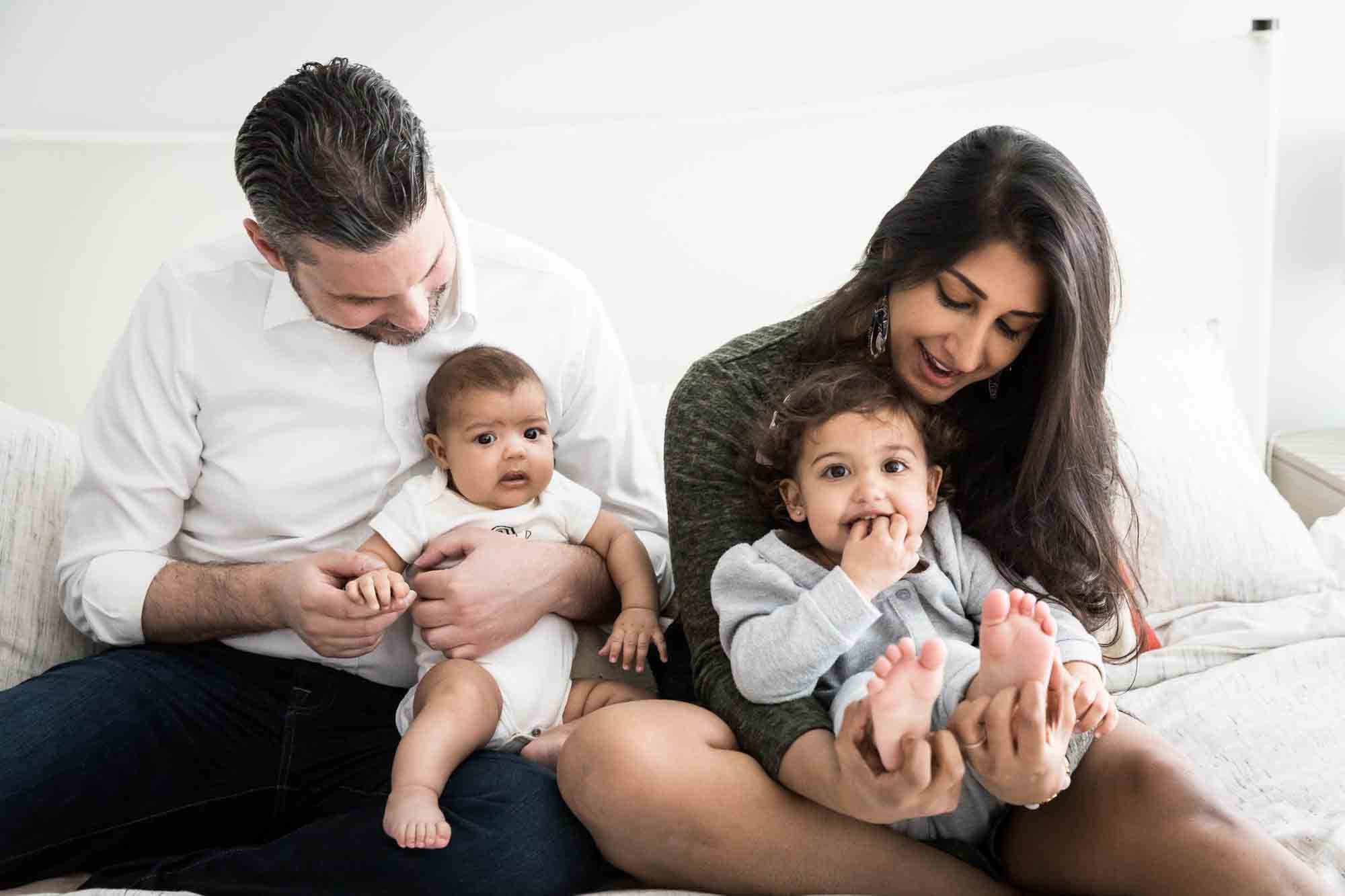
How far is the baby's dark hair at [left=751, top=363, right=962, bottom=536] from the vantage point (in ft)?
4.47

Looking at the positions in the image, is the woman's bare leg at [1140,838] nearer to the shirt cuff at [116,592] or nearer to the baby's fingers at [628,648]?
the baby's fingers at [628,648]

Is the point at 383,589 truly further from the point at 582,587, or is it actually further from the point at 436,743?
the point at 582,587

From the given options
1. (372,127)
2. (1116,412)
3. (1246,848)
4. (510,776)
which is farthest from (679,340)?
(1246,848)

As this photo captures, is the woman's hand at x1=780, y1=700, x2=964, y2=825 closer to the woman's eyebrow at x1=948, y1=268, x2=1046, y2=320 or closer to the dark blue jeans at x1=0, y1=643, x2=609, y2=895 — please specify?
the dark blue jeans at x1=0, y1=643, x2=609, y2=895

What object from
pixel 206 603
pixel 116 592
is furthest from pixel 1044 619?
pixel 116 592

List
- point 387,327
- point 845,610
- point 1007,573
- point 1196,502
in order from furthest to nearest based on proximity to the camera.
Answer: point 1196,502 → point 387,327 → point 1007,573 → point 845,610

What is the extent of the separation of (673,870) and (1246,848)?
0.53m

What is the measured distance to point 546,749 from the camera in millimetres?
1465

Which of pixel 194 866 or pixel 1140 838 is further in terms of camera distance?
pixel 194 866

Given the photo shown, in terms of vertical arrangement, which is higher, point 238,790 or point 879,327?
point 879,327

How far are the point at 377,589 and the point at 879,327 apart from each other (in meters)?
0.67

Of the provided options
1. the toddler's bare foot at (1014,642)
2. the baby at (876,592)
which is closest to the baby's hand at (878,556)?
the baby at (876,592)

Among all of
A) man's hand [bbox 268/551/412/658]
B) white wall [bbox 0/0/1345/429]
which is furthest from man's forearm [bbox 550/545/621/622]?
white wall [bbox 0/0/1345/429]

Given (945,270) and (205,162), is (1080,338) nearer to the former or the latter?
(945,270)
